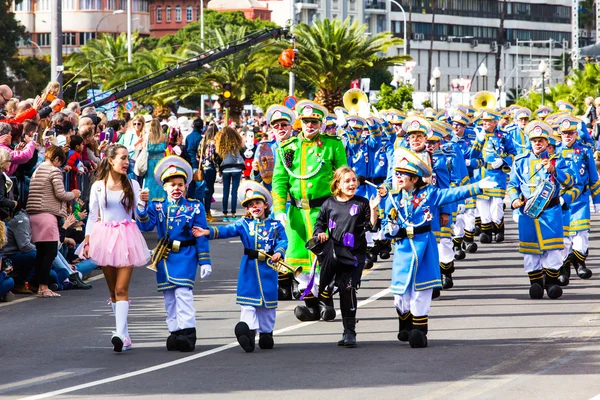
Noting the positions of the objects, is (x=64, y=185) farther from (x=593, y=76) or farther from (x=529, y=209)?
(x=593, y=76)

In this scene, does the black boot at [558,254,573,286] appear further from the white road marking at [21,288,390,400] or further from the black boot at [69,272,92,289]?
the black boot at [69,272,92,289]

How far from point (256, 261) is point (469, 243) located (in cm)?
933

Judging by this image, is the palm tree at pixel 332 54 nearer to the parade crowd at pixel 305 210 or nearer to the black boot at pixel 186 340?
the parade crowd at pixel 305 210

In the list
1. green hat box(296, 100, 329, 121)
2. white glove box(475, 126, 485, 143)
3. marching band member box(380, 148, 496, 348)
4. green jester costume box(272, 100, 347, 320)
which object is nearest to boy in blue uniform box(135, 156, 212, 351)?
marching band member box(380, 148, 496, 348)

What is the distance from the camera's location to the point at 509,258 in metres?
18.8

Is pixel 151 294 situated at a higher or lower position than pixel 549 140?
lower

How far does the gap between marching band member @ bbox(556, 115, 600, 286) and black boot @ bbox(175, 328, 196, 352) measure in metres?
6.38

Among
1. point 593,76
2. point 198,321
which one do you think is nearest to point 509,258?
point 198,321

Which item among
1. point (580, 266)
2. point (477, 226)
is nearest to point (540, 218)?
point (580, 266)

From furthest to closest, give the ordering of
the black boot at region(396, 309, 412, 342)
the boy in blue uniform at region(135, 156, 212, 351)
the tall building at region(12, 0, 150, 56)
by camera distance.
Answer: the tall building at region(12, 0, 150, 56) < the black boot at region(396, 309, 412, 342) < the boy in blue uniform at region(135, 156, 212, 351)

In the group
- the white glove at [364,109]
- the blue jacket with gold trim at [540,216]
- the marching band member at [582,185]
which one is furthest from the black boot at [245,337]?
the white glove at [364,109]

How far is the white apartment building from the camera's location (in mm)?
135750

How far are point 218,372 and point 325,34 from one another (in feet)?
122

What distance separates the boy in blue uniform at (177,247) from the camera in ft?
36.4
